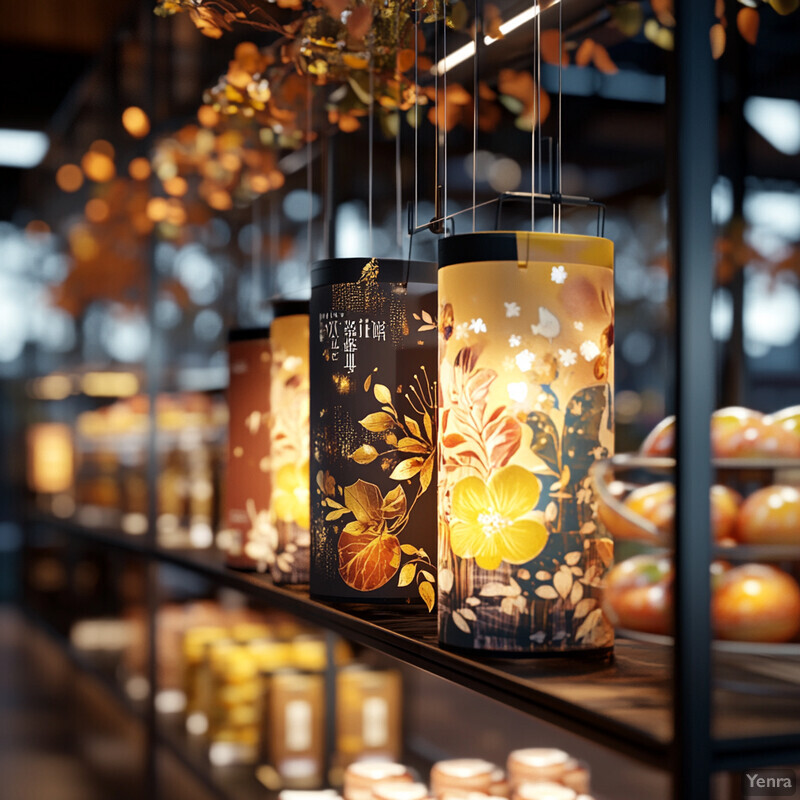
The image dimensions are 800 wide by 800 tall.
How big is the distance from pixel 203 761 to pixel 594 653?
1.16 meters

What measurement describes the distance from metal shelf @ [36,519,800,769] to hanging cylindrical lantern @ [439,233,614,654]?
3cm

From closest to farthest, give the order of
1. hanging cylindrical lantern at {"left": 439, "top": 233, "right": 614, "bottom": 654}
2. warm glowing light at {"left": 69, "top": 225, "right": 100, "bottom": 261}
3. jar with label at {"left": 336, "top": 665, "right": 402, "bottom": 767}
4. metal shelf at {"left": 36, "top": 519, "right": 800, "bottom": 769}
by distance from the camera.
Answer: metal shelf at {"left": 36, "top": 519, "right": 800, "bottom": 769} → hanging cylindrical lantern at {"left": 439, "top": 233, "right": 614, "bottom": 654} → jar with label at {"left": 336, "top": 665, "right": 402, "bottom": 767} → warm glowing light at {"left": 69, "top": 225, "right": 100, "bottom": 261}

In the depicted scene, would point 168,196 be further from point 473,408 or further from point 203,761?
point 473,408

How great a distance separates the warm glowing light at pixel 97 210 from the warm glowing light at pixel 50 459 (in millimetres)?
853

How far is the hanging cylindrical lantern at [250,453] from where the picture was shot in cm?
120

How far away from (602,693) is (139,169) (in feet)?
6.22

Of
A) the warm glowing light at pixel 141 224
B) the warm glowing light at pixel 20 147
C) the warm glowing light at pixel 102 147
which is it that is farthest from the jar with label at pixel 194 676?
the warm glowing light at pixel 20 147

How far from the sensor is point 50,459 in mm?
3863

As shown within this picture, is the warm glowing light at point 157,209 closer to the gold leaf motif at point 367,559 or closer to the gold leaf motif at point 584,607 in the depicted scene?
the gold leaf motif at point 367,559

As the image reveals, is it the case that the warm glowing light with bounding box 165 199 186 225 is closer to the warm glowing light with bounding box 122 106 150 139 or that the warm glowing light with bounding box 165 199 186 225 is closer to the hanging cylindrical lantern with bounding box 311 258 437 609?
the warm glowing light with bounding box 122 106 150 139

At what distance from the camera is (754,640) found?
1.78ft

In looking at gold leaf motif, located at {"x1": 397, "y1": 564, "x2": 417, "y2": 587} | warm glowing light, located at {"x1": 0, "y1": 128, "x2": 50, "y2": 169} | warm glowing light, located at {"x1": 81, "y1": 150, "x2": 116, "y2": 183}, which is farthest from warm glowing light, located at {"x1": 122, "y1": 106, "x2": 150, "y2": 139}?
warm glowing light, located at {"x1": 0, "y1": 128, "x2": 50, "y2": 169}

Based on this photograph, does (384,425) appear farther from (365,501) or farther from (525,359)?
(525,359)

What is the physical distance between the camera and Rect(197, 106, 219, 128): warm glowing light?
6.59 ft
